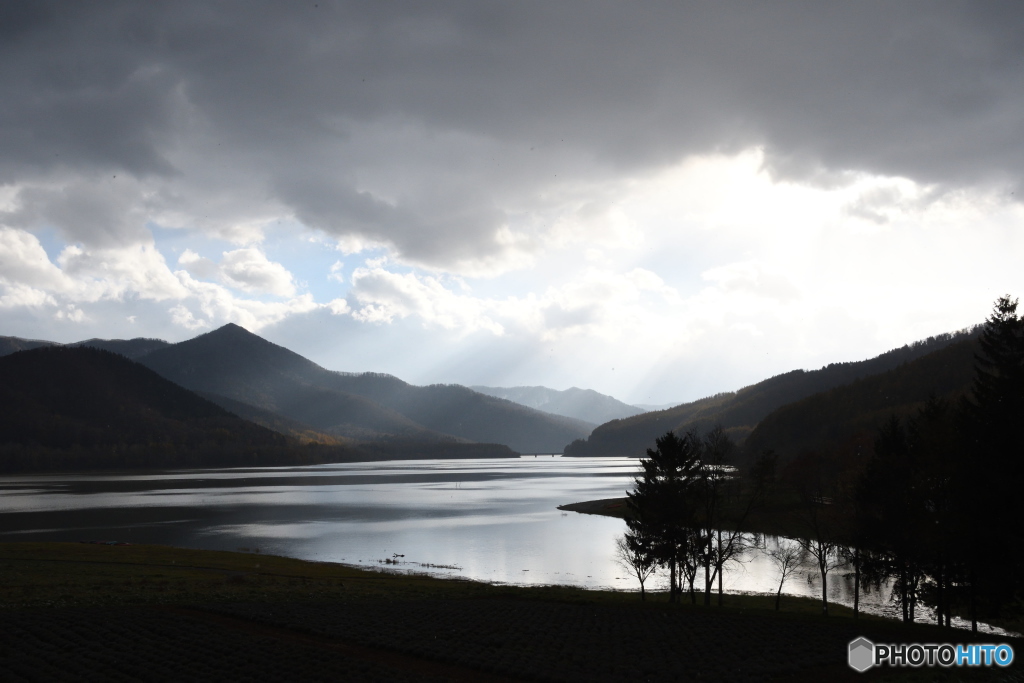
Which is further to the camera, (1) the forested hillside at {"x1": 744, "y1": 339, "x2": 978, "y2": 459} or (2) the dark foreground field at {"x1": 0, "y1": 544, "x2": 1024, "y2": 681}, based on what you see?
(1) the forested hillside at {"x1": 744, "y1": 339, "x2": 978, "y2": 459}

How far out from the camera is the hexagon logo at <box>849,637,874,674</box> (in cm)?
2406

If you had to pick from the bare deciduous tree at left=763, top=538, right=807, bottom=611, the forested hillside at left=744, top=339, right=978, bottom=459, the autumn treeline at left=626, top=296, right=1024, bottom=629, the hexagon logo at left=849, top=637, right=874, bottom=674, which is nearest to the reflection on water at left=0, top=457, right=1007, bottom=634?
the bare deciduous tree at left=763, top=538, right=807, bottom=611

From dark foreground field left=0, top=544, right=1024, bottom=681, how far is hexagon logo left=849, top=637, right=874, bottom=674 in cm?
54

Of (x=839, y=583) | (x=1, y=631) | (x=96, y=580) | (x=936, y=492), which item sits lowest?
(x=839, y=583)

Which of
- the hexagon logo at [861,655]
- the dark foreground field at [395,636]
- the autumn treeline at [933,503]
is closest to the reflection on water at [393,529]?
the autumn treeline at [933,503]

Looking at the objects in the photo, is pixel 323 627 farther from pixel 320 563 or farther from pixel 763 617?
pixel 320 563

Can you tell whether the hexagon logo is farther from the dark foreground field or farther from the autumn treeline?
the autumn treeline

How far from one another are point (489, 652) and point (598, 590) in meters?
26.9

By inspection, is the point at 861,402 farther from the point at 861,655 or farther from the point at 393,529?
the point at 861,655

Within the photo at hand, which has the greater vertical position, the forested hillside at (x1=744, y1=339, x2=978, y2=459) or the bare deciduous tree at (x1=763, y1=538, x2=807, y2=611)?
the forested hillside at (x1=744, y1=339, x2=978, y2=459)

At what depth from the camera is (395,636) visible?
26203 millimetres

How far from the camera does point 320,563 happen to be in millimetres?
58688

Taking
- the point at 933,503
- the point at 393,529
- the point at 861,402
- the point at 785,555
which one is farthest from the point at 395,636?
the point at 861,402

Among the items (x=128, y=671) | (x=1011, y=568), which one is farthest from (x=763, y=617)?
(x=128, y=671)
